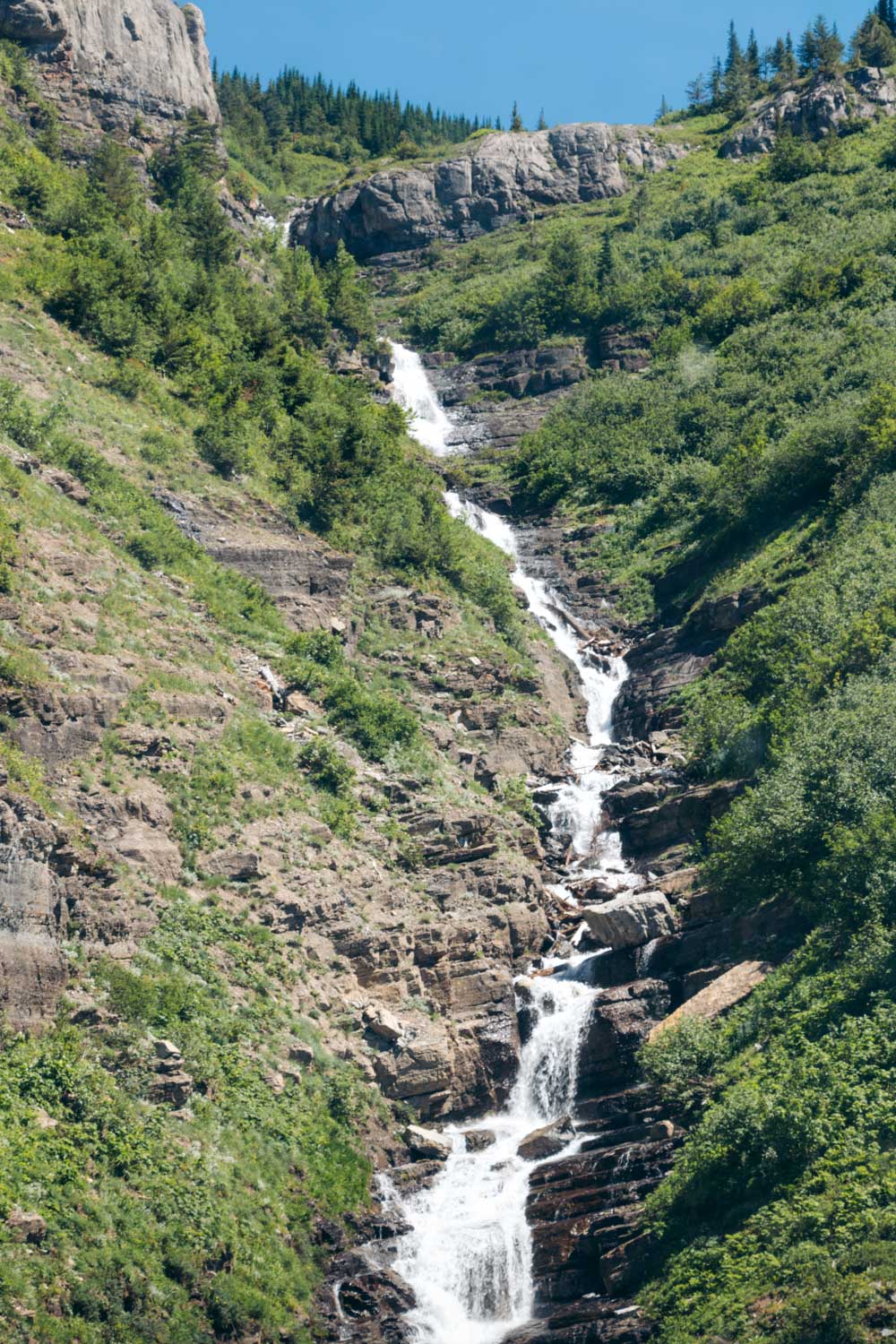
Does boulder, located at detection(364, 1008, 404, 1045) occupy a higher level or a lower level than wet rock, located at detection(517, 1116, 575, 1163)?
higher

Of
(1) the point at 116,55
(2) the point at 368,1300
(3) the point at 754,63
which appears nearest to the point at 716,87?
(3) the point at 754,63

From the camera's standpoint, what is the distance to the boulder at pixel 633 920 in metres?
41.3

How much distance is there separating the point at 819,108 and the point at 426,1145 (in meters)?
92.8

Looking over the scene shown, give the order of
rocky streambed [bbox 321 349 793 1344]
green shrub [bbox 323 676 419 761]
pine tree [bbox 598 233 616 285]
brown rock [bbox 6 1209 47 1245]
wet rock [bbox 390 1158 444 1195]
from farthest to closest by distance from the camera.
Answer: pine tree [bbox 598 233 616 285]
green shrub [bbox 323 676 419 761]
wet rock [bbox 390 1158 444 1195]
rocky streambed [bbox 321 349 793 1344]
brown rock [bbox 6 1209 47 1245]

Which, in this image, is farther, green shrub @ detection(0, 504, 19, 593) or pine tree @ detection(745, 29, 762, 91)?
Result: pine tree @ detection(745, 29, 762, 91)

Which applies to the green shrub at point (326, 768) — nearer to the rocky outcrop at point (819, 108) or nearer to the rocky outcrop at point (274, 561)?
the rocky outcrop at point (274, 561)

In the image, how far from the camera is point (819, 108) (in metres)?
108

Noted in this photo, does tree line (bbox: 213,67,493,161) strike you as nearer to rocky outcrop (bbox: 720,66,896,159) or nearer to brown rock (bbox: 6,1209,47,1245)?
rocky outcrop (bbox: 720,66,896,159)

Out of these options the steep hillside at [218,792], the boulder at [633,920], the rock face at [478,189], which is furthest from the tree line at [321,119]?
the boulder at [633,920]

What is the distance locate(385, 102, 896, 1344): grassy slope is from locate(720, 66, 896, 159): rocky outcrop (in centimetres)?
295

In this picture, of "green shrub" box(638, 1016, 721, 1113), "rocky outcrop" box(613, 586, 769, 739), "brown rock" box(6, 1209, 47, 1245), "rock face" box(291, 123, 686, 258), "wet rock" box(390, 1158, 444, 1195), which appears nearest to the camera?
"brown rock" box(6, 1209, 47, 1245)

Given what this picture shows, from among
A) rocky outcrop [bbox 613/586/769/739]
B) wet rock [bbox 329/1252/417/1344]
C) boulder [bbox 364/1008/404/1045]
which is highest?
rocky outcrop [bbox 613/586/769/739]

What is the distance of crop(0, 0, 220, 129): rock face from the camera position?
77.6m

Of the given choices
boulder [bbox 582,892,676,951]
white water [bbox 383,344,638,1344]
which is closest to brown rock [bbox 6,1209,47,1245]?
white water [bbox 383,344,638,1344]
